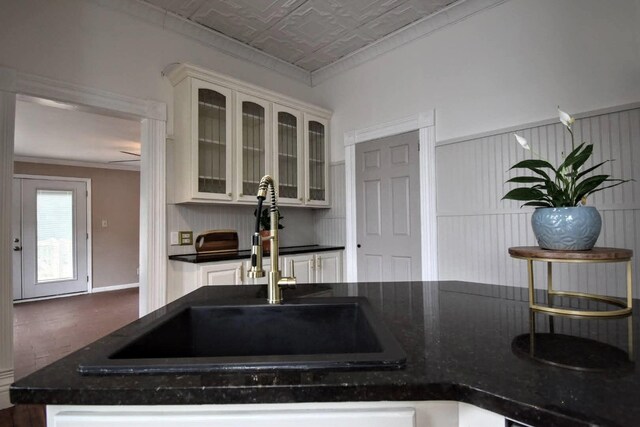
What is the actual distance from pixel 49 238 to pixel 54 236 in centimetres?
7

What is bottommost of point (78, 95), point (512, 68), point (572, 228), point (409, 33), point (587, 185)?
point (572, 228)

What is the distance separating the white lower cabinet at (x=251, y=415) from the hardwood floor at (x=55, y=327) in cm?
201

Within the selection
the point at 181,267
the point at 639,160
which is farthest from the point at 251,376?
the point at 639,160

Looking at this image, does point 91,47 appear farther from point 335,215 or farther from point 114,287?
point 114,287

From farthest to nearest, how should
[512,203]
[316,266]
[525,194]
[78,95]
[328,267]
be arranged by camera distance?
[328,267] < [316,266] < [512,203] < [78,95] < [525,194]

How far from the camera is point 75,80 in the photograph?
2180 mm

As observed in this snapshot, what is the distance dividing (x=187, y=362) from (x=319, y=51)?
3.27 metres

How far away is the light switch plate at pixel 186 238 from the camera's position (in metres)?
2.68

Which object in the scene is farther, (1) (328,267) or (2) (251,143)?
(1) (328,267)

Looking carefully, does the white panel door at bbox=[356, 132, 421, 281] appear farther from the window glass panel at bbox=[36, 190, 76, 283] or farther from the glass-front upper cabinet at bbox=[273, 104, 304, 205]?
the window glass panel at bbox=[36, 190, 76, 283]

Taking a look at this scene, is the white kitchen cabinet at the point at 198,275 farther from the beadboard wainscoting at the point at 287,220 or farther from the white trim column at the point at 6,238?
the white trim column at the point at 6,238

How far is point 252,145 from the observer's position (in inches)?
115

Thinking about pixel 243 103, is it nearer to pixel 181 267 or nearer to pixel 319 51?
pixel 319 51

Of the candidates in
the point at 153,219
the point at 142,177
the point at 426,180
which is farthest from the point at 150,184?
the point at 426,180
